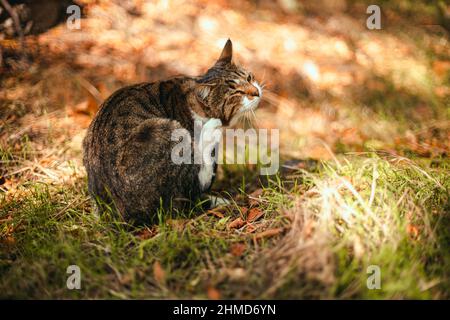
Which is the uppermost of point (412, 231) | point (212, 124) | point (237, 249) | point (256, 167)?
point (212, 124)

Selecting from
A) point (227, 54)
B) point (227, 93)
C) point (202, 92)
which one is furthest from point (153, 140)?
point (227, 54)

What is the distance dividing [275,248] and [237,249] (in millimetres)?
238

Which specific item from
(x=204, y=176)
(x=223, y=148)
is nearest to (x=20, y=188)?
(x=204, y=176)

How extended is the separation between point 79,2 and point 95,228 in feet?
9.77

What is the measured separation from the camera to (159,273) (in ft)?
6.91

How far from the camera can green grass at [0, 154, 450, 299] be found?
6.39 feet

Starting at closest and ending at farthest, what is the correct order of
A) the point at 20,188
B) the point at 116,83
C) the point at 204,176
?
the point at 204,176 < the point at 20,188 < the point at 116,83

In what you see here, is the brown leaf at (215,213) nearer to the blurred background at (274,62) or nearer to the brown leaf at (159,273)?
the brown leaf at (159,273)

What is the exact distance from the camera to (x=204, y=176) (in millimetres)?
2873

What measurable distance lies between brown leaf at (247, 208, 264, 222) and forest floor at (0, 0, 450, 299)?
0.05 feet

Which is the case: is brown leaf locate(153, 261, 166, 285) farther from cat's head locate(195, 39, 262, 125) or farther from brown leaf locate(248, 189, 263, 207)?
cat's head locate(195, 39, 262, 125)

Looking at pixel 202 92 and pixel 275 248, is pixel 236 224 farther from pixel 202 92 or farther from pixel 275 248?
pixel 202 92
